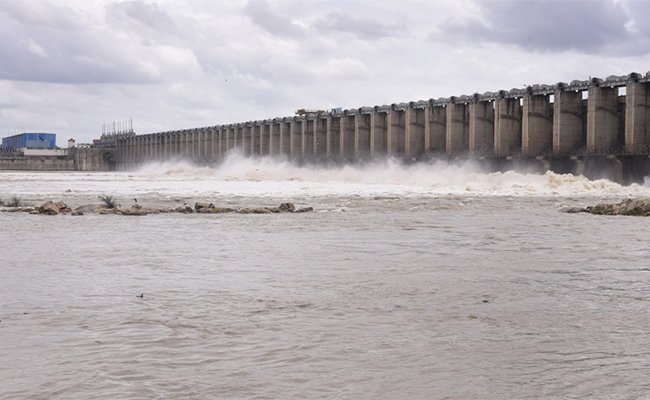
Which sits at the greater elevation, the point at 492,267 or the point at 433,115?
the point at 433,115

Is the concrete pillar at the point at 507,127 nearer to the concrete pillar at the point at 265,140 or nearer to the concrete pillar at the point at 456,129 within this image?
the concrete pillar at the point at 456,129

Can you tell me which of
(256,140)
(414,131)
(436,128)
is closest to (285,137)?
(256,140)

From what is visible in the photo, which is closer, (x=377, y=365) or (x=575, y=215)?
(x=377, y=365)

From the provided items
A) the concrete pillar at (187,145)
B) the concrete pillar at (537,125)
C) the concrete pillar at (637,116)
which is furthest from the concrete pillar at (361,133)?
the concrete pillar at (187,145)

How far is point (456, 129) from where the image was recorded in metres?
59.2

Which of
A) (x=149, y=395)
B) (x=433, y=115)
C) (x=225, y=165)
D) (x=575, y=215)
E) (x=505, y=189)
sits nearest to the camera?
(x=149, y=395)

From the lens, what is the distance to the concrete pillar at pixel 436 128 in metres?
62.0

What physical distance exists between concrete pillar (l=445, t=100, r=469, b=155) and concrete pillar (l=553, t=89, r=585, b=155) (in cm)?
1099

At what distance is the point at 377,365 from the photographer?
618 centimetres

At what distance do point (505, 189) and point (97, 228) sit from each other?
28162 mm

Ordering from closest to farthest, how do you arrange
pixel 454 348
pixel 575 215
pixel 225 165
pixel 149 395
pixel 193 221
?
pixel 149 395, pixel 454 348, pixel 193 221, pixel 575 215, pixel 225 165

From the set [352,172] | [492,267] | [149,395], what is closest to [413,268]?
[492,267]

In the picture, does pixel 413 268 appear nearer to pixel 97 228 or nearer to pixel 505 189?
pixel 97 228

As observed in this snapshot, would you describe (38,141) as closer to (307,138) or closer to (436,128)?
(307,138)
